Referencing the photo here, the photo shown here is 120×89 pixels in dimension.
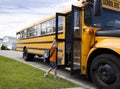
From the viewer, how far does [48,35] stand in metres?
11.4

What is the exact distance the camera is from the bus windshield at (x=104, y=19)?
25.9 ft

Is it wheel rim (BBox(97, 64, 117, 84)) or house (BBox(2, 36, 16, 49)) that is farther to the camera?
house (BBox(2, 36, 16, 49))

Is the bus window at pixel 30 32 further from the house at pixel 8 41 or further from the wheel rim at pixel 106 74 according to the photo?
the house at pixel 8 41

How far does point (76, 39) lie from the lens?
805 centimetres

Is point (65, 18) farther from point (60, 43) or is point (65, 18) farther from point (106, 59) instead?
point (106, 59)

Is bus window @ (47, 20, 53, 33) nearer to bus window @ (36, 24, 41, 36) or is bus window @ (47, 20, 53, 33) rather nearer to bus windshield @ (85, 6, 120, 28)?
bus window @ (36, 24, 41, 36)

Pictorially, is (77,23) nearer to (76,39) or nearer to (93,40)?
(76,39)

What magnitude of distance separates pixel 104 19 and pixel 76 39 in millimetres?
1054

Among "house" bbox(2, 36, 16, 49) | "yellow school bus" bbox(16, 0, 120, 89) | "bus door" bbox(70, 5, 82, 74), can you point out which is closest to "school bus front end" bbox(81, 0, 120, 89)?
"yellow school bus" bbox(16, 0, 120, 89)

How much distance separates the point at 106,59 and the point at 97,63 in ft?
1.10

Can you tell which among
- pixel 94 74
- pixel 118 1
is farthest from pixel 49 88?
pixel 118 1

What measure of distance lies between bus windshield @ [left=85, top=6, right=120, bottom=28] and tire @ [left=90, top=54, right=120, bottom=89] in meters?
1.32

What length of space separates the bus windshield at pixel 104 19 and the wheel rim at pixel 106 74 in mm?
1535

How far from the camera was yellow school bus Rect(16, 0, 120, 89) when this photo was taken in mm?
6683
